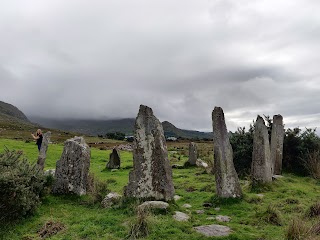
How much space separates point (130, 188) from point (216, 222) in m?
4.04

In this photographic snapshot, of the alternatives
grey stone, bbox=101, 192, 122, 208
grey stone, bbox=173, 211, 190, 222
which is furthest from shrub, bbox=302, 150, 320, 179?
grey stone, bbox=101, 192, 122, 208

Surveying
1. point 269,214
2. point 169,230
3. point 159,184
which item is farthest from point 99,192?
point 269,214

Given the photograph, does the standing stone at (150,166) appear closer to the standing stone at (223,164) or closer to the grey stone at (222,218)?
the grey stone at (222,218)

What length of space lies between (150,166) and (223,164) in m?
3.39

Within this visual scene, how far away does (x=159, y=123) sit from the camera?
49.5ft

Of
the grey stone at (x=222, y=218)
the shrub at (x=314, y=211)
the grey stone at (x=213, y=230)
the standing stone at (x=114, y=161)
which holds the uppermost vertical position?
the standing stone at (x=114, y=161)

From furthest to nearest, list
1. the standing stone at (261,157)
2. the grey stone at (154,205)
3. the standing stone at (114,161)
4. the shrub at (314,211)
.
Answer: the standing stone at (114,161)
the standing stone at (261,157)
the grey stone at (154,205)
the shrub at (314,211)

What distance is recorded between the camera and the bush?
12750 mm

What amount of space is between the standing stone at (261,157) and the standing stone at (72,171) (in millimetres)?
8885

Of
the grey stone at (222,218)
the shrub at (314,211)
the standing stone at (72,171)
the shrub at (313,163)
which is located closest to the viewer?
the shrub at (314,211)

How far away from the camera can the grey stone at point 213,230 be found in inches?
424

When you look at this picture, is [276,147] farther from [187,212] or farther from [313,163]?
[187,212]

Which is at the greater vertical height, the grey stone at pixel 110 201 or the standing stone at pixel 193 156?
the standing stone at pixel 193 156

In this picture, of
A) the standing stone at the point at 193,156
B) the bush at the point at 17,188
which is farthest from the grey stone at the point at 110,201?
the standing stone at the point at 193,156
